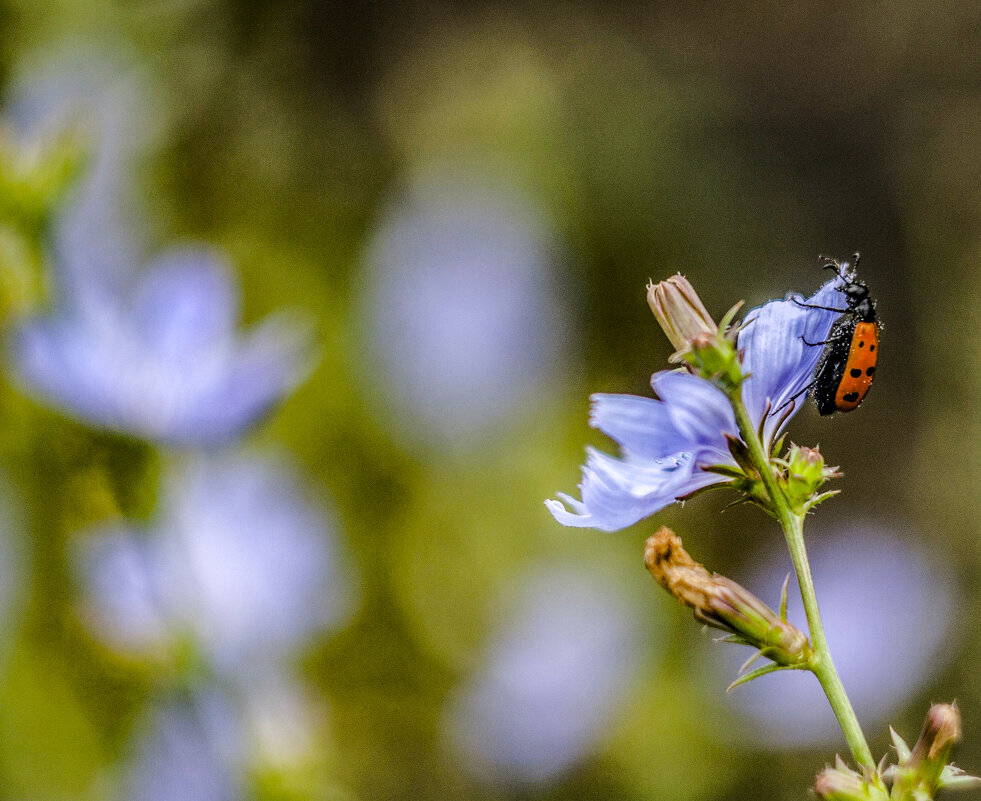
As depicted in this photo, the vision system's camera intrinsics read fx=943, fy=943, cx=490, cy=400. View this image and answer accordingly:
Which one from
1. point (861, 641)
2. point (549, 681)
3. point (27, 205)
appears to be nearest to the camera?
point (27, 205)

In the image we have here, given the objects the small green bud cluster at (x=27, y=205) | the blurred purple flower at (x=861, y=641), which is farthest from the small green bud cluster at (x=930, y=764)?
the blurred purple flower at (x=861, y=641)

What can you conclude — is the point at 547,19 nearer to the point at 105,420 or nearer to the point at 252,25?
the point at 252,25

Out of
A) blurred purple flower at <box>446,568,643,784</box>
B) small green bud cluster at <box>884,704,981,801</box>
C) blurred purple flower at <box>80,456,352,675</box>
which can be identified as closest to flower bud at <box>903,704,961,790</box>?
small green bud cluster at <box>884,704,981,801</box>

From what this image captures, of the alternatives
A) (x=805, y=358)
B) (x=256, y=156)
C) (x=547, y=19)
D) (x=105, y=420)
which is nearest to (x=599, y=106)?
(x=547, y=19)

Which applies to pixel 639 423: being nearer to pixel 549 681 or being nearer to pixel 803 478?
pixel 803 478

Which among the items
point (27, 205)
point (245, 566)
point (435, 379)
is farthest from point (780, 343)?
point (435, 379)

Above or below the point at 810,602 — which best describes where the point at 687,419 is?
above
